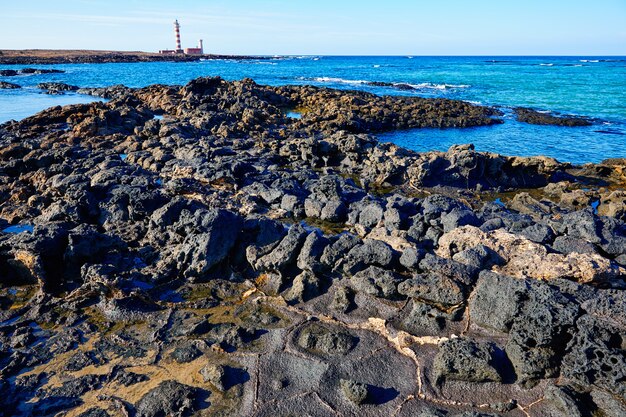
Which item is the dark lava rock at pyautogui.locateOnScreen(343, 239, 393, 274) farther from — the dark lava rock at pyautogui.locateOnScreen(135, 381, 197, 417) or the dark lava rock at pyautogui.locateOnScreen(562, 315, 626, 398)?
the dark lava rock at pyautogui.locateOnScreen(135, 381, 197, 417)

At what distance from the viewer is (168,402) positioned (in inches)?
231

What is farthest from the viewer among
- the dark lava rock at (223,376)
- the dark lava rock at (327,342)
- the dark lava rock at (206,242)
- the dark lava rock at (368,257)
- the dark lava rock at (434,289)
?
the dark lava rock at (206,242)

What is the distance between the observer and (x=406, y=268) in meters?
8.53

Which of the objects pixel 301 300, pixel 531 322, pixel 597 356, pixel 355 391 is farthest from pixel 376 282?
pixel 597 356

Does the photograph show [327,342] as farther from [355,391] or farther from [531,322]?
[531,322]

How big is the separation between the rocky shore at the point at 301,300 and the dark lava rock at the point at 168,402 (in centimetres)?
3

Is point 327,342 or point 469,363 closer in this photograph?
point 469,363

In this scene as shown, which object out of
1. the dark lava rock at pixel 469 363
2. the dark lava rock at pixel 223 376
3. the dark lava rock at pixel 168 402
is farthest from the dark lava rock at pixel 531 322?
Answer: the dark lava rock at pixel 168 402

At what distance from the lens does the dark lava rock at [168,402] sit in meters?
5.76

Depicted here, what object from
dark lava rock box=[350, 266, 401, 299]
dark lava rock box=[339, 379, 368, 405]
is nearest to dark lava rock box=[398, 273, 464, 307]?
dark lava rock box=[350, 266, 401, 299]

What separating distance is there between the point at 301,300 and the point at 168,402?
3155 millimetres

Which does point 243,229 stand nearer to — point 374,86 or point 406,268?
point 406,268

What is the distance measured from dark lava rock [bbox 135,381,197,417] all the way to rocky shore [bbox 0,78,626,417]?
26 millimetres

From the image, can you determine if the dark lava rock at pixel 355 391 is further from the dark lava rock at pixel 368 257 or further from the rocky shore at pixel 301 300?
the dark lava rock at pixel 368 257
